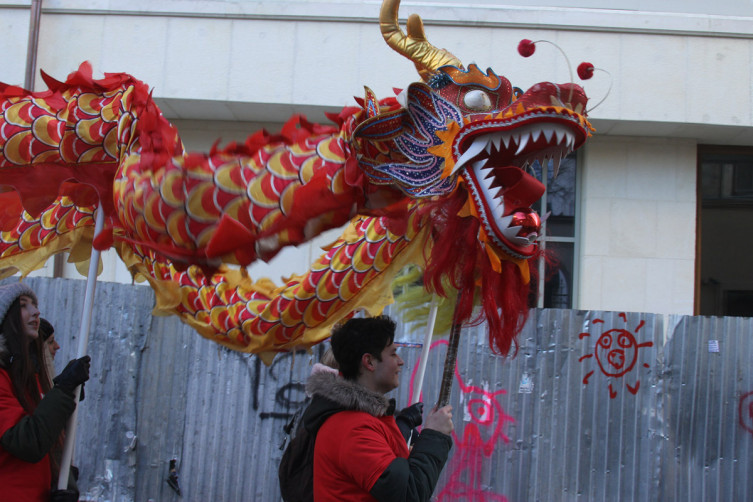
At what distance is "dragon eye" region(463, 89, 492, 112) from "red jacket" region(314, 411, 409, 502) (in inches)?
34.4

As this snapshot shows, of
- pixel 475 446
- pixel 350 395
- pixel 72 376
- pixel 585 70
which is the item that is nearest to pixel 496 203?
pixel 585 70

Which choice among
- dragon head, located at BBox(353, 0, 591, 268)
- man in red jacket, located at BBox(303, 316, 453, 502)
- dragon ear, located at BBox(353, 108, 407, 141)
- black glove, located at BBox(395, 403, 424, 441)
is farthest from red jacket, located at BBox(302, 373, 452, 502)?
dragon ear, located at BBox(353, 108, 407, 141)

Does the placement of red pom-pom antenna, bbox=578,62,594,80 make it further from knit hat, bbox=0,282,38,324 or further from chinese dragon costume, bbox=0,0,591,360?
knit hat, bbox=0,282,38,324

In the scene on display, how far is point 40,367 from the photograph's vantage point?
8.38 ft

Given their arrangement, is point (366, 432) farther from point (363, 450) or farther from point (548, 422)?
Answer: point (548, 422)

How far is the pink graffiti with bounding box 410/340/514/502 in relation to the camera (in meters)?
4.95

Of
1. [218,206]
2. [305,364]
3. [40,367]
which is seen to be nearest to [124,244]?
[40,367]

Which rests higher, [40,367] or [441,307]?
[441,307]

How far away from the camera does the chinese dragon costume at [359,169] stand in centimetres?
183

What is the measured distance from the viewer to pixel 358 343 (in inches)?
80.9

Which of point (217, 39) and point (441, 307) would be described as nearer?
point (441, 307)

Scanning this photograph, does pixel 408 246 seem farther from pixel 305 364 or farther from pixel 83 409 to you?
pixel 83 409

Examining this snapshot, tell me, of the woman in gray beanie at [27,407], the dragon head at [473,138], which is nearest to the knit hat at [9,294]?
the woman in gray beanie at [27,407]

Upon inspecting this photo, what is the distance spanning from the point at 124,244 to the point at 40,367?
517 millimetres
